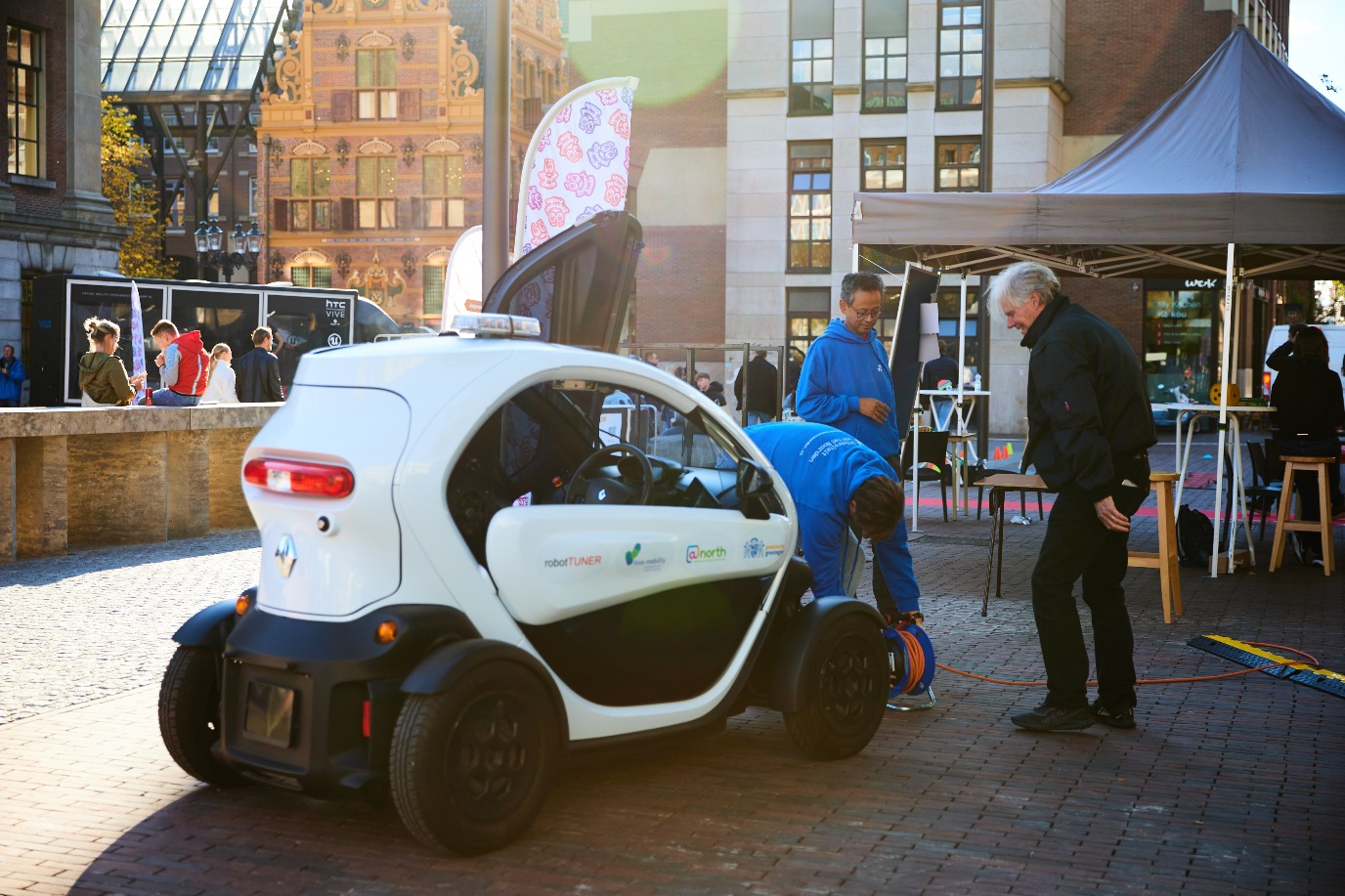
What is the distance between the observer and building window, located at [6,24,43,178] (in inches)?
1104

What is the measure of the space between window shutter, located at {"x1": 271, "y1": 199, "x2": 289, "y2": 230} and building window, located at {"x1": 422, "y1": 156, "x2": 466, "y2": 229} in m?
5.51

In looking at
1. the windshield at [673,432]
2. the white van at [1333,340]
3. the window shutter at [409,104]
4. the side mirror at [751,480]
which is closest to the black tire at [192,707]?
the windshield at [673,432]

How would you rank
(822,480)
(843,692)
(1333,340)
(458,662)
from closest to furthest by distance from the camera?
(458,662) → (843,692) → (822,480) → (1333,340)

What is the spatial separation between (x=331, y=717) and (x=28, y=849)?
3.68 feet

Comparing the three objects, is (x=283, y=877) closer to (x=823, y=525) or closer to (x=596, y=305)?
(x=823, y=525)

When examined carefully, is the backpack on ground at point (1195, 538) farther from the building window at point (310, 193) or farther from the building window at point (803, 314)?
the building window at point (310, 193)

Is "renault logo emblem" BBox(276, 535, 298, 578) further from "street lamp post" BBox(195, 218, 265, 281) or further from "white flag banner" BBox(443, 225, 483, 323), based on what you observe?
"street lamp post" BBox(195, 218, 265, 281)

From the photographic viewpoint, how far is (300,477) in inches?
177

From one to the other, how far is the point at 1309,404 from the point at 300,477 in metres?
A: 8.95

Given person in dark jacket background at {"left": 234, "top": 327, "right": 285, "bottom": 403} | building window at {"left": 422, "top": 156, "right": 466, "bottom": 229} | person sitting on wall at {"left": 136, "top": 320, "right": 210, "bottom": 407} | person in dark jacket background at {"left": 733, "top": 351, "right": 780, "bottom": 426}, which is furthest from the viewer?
building window at {"left": 422, "top": 156, "right": 466, "bottom": 229}

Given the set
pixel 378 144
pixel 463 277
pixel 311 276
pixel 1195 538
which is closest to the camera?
pixel 1195 538

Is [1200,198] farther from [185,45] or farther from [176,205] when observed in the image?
[185,45]

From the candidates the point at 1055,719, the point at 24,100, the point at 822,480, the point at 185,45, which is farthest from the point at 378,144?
the point at 1055,719

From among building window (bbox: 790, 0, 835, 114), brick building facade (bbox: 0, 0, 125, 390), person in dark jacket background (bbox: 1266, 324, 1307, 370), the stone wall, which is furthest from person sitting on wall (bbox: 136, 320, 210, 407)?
building window (bbox: 790, 0, 835, 114)
